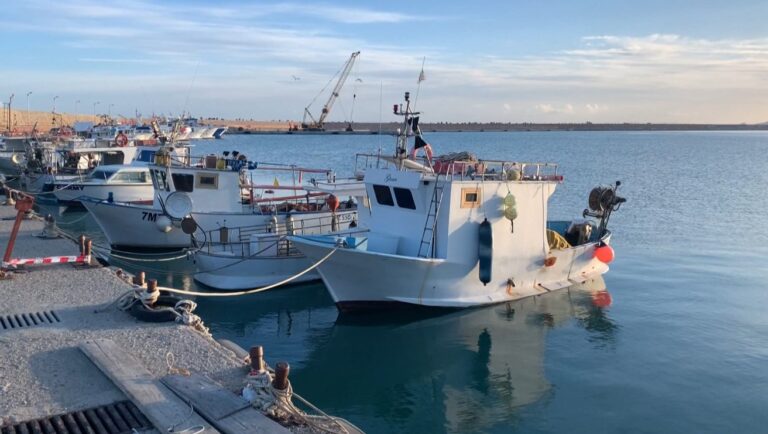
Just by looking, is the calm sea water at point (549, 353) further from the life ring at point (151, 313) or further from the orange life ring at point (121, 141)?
the orange life ring at point (121, 141)

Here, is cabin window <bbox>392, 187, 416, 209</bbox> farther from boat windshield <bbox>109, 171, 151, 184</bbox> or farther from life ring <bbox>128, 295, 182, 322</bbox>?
boat windshield <bbox>109, 171, 151, 184</bbox>

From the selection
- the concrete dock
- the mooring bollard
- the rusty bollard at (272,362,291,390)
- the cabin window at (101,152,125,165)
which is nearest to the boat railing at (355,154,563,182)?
the concrete dock

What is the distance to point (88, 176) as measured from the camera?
34875 millimetres

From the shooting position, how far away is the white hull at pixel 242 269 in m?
19.0

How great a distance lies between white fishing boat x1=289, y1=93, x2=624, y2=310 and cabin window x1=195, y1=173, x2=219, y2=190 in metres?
6.44

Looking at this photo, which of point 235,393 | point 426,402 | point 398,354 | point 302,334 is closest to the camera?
point 235,393

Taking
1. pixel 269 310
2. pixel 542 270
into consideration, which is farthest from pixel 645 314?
pixel 269 310

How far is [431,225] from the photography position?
1619 cm

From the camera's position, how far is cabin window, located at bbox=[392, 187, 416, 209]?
16.5 m

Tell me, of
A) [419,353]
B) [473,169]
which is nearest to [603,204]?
[473,169]

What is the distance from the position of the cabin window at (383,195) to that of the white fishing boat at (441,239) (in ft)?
0.10

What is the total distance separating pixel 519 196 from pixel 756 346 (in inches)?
254

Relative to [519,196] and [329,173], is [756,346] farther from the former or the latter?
[329,173]

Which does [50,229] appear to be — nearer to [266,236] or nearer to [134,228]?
[134,228]
